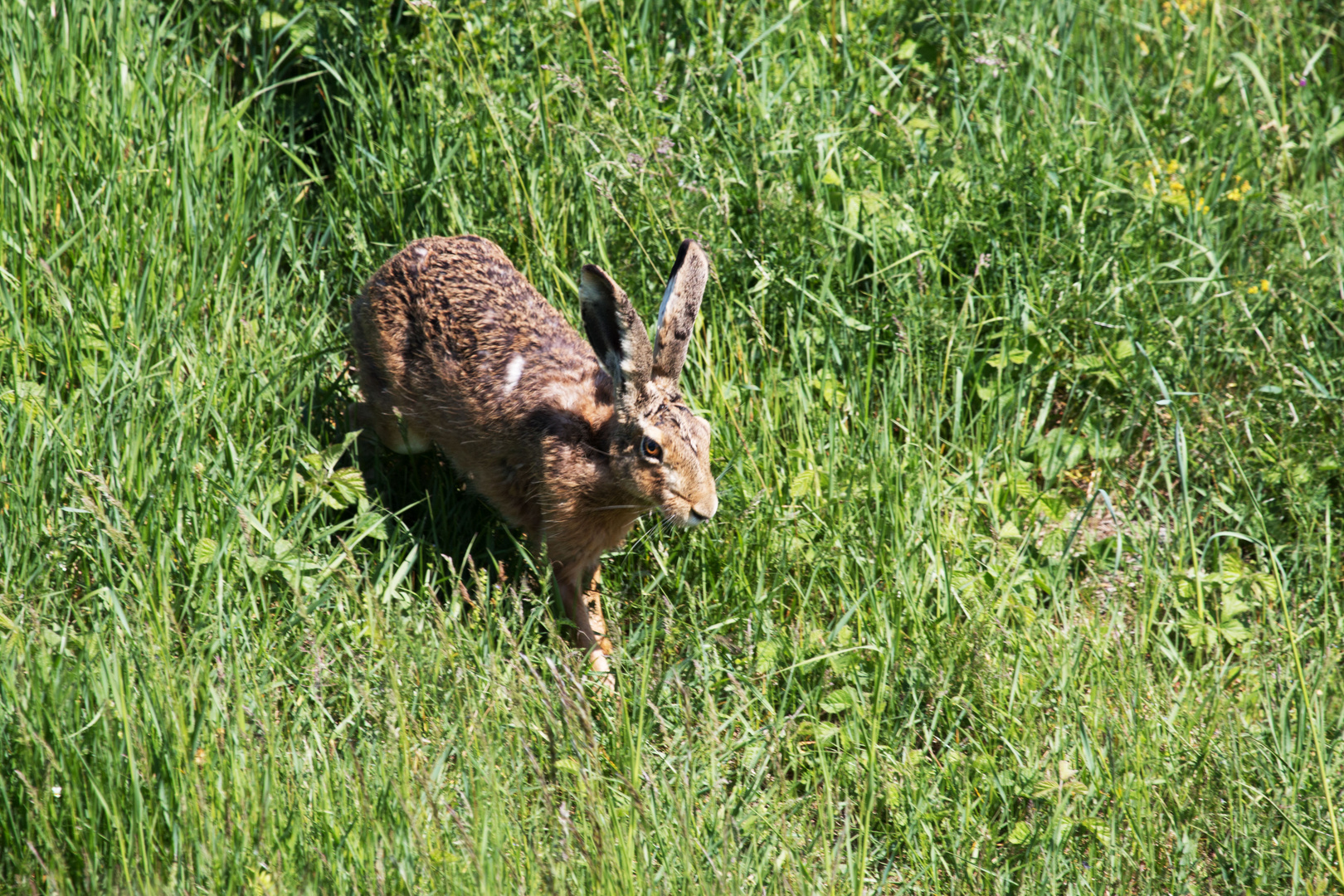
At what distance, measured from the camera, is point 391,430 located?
4.70 meters

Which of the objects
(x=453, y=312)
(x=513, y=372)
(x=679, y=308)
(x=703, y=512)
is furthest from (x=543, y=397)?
(x=703, y=512)

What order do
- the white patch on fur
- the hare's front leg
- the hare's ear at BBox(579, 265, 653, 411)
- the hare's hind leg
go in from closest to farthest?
1. the hare's ear at BBox(579, 265, 653, 411)
2. the hare's front leg
3. the white patch on fur
4. the hare's hind leg

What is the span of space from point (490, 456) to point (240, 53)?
8.53 feet

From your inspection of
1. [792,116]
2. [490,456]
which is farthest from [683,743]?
[792,116]

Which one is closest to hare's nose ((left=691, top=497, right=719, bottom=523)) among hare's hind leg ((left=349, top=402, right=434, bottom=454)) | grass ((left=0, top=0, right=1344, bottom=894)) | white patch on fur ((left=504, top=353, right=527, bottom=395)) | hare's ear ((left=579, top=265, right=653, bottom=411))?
grass ((left=0, top=0, right=1344, bottom=894))

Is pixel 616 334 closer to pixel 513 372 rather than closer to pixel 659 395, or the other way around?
pixel 659 395

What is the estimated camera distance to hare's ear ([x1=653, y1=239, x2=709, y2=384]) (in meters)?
4.04

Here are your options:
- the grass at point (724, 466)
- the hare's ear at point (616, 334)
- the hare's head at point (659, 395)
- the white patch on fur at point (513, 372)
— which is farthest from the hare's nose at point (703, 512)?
the white patch on fur at point (513, 372)

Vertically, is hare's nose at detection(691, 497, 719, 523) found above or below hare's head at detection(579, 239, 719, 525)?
below

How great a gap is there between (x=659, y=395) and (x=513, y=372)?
664 mm

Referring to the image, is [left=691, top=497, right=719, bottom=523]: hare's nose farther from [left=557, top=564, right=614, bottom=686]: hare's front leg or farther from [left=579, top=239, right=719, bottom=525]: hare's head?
[left=557, top=564, right=614, bottom=686]: hare's front leg

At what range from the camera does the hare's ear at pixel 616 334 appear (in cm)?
388

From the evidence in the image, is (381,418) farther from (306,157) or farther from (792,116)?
(792,116)

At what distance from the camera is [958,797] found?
3602 mm
